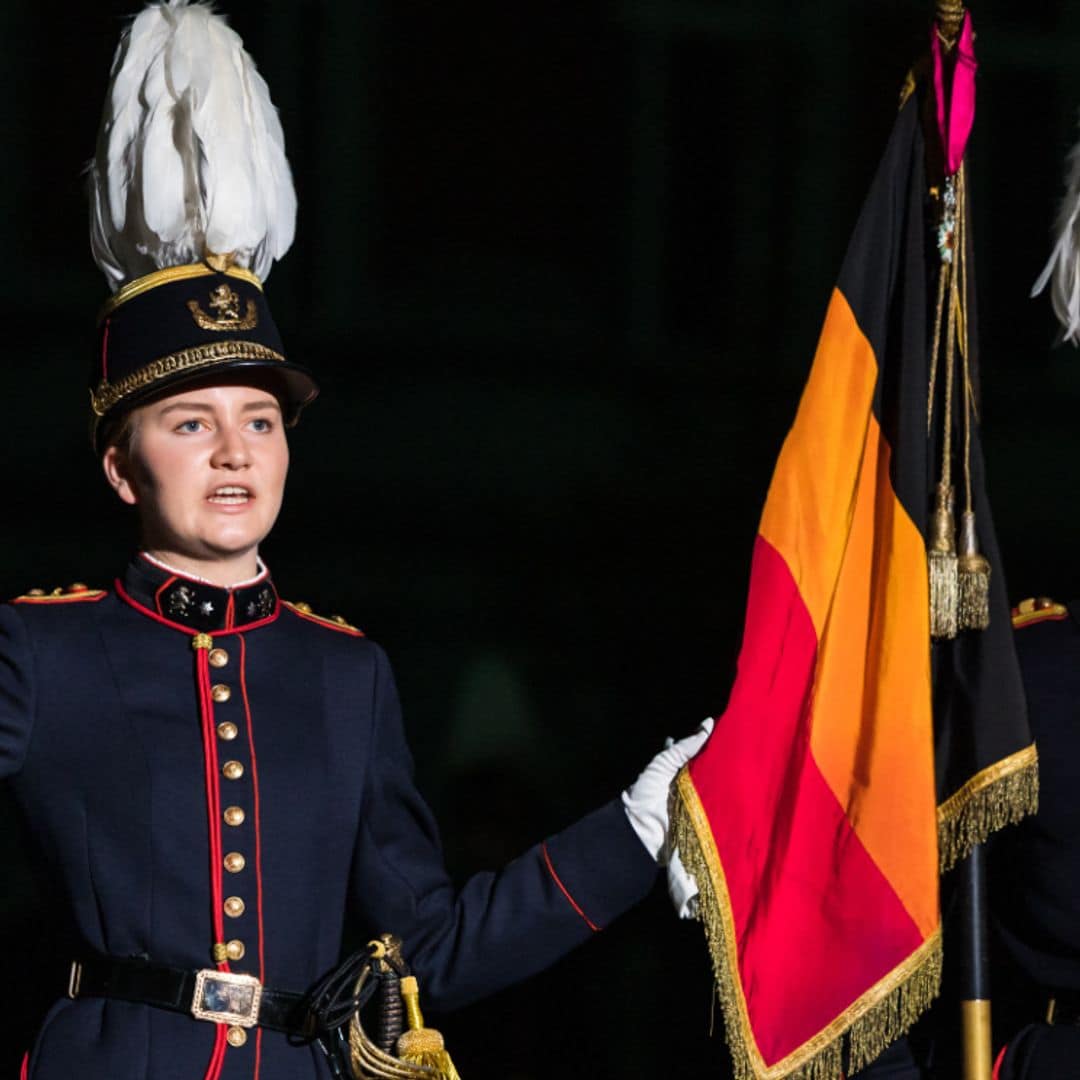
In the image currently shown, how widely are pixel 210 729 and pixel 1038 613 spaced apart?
1.43 meters

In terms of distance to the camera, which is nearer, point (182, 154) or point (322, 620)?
point (182, 154)

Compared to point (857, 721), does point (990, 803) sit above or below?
below

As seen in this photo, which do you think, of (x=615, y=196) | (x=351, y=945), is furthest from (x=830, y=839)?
(x=615, y=196)

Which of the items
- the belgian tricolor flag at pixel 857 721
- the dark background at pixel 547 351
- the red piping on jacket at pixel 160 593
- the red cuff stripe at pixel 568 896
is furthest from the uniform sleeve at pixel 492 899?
the dark background at pixel 547 351

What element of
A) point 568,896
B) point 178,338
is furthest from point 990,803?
point 178,338

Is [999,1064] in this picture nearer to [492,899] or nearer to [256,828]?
[492,899]

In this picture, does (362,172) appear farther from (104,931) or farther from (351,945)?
(104,931)

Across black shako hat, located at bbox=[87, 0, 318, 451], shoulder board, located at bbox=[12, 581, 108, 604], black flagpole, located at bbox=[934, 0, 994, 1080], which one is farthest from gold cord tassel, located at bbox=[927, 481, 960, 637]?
shoulder board, located at bbox=[12, 581, 108, 604]

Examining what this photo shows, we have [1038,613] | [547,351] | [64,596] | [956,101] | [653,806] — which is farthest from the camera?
[547,351]

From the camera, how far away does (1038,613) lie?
4.29 m

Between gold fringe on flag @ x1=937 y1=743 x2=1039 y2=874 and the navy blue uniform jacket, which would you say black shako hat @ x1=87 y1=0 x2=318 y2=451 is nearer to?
the navy blue uniform jacket

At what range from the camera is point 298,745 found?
385cm

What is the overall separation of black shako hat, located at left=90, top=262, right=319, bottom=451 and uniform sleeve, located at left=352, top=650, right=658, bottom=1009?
2.14ft

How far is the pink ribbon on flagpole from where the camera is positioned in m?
4.08
